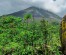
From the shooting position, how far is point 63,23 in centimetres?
2380

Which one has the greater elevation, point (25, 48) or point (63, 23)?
point (63, 23)

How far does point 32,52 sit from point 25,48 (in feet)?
10.5

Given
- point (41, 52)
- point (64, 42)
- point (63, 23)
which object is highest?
point (63, 23)

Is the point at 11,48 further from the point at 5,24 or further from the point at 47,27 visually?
the point at 5,24

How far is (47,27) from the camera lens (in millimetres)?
36844

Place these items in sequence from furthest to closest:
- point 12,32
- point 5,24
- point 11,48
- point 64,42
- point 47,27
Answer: point 5,24
point 12,32
point 11,48
point 47,27
point 64,42

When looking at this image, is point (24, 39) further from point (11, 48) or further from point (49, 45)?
point (49, 45)

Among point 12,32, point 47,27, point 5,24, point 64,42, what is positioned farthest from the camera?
point 5,24

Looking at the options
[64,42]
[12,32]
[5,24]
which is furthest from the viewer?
[5,24]

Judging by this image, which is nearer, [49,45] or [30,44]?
[49,45]

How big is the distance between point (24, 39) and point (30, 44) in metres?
2.78

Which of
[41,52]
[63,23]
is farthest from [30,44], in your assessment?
[63,23]

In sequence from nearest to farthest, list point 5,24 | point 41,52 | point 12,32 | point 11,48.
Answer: point 41,52, point 11,48, point 12,32, point 5,24

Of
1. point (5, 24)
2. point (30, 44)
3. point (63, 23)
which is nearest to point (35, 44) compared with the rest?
point (30, 44)
